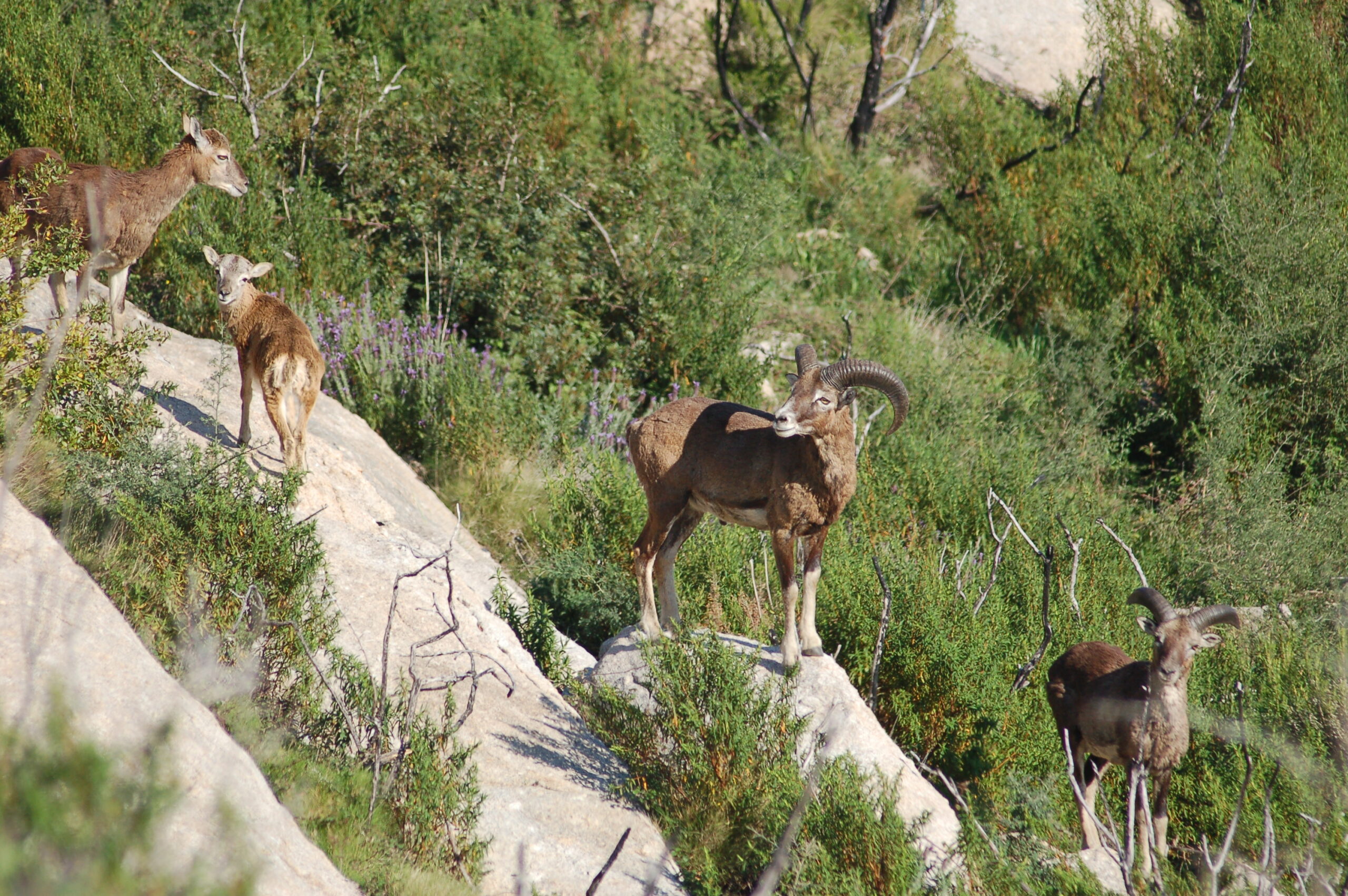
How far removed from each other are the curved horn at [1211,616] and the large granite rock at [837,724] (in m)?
1.66

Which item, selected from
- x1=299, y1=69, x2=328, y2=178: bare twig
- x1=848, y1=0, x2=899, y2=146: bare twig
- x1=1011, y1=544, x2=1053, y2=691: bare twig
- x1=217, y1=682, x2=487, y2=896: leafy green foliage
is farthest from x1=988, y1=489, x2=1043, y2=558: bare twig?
x1=848, y1=0, x2=899, y2=146: bare twig

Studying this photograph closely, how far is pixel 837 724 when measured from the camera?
19.7ft

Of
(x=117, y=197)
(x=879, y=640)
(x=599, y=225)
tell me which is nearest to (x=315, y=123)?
(x=599, y=225)

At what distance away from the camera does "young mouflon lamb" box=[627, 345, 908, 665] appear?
6.18 meters

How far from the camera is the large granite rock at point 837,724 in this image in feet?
18.4

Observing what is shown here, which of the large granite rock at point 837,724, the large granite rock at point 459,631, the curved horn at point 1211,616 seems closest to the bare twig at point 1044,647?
the curved horn at point 1211,616

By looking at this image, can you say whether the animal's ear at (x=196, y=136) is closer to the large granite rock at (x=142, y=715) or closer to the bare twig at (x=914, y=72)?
the large granite rock at (x=142, y=715)

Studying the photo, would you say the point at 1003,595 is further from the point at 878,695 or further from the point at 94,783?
the point at 94,783

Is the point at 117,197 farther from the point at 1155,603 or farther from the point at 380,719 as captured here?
the point at 1155,603

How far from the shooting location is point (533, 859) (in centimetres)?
498

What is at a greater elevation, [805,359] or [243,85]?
[805,359]

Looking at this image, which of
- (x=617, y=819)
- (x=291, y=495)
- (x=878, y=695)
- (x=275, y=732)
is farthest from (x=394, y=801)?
(x=878, y=695)

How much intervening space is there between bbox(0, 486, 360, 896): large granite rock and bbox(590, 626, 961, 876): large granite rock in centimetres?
235

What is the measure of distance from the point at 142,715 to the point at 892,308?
13071mm
